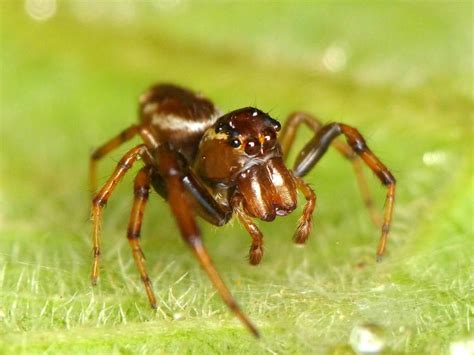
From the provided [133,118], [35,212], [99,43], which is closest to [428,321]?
[35,212]

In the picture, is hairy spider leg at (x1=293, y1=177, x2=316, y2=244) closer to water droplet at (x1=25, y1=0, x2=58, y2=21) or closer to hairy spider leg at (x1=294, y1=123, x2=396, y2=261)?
hairy spider leg at (x1=294, y1=123, x2=396, y2=261)

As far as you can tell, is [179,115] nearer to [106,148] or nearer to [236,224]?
[106,148]

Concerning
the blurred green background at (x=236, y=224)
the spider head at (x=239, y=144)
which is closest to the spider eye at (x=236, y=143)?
the spider head at (x=239, y=144)

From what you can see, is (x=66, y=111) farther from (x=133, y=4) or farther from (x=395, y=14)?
(x=395, y=14)

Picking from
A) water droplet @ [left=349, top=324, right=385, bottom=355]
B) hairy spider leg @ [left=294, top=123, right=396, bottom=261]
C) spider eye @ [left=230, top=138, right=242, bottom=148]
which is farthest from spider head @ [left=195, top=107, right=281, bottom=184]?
water droplet @ [left=349, top=324, right=385, bottom=355]

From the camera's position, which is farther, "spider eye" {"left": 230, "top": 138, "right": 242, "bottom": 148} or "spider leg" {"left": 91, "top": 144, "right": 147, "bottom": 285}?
"spider eye" {"left": 230, "top": 138, "right": 242, "bottom": 148}

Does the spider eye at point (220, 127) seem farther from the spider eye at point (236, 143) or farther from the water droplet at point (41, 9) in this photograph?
the water droplet at point (41, 9)

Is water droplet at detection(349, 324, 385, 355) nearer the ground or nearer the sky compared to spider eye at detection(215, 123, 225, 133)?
nearer the ground
